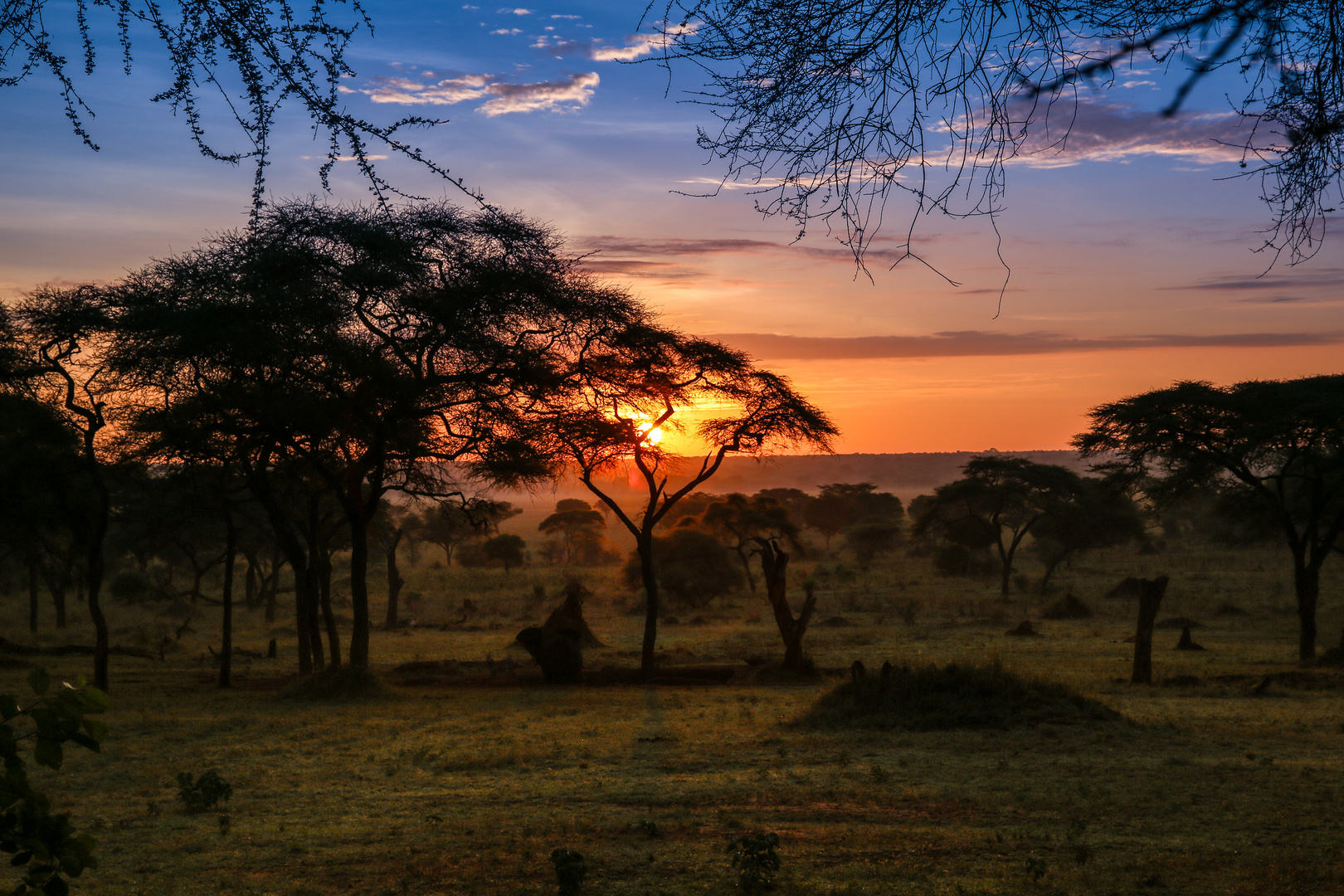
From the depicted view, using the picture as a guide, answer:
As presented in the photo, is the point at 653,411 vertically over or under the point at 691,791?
over

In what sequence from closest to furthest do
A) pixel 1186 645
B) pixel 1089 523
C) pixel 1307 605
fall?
pixel 1307 605
pixel 1186 645
pixel 1089 523

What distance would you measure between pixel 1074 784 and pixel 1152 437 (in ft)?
53.8

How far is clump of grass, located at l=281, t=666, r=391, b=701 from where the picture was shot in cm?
1795

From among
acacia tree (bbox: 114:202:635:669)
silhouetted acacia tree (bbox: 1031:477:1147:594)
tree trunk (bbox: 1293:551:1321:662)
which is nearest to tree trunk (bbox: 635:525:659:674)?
acacia tree (bbox: 114:202:635:669)

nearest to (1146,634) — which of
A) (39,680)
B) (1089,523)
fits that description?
(39,680)

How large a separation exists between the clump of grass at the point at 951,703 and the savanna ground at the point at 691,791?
18.5 inches

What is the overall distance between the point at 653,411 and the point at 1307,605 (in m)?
15.1

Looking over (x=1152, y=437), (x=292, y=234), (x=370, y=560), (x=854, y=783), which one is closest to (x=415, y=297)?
(x=292, y=234)

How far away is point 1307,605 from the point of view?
22.3m

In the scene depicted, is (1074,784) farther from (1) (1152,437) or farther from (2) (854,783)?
(1) (1152,437)

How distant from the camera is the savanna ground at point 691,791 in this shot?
267 inches

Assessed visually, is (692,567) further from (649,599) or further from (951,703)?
(951,703)

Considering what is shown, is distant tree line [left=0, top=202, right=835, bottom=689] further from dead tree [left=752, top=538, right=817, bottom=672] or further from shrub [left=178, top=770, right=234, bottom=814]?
shrub [left=178, top=770, right=234, bottom=814]

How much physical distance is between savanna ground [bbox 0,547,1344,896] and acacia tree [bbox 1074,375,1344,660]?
2.99 meters
